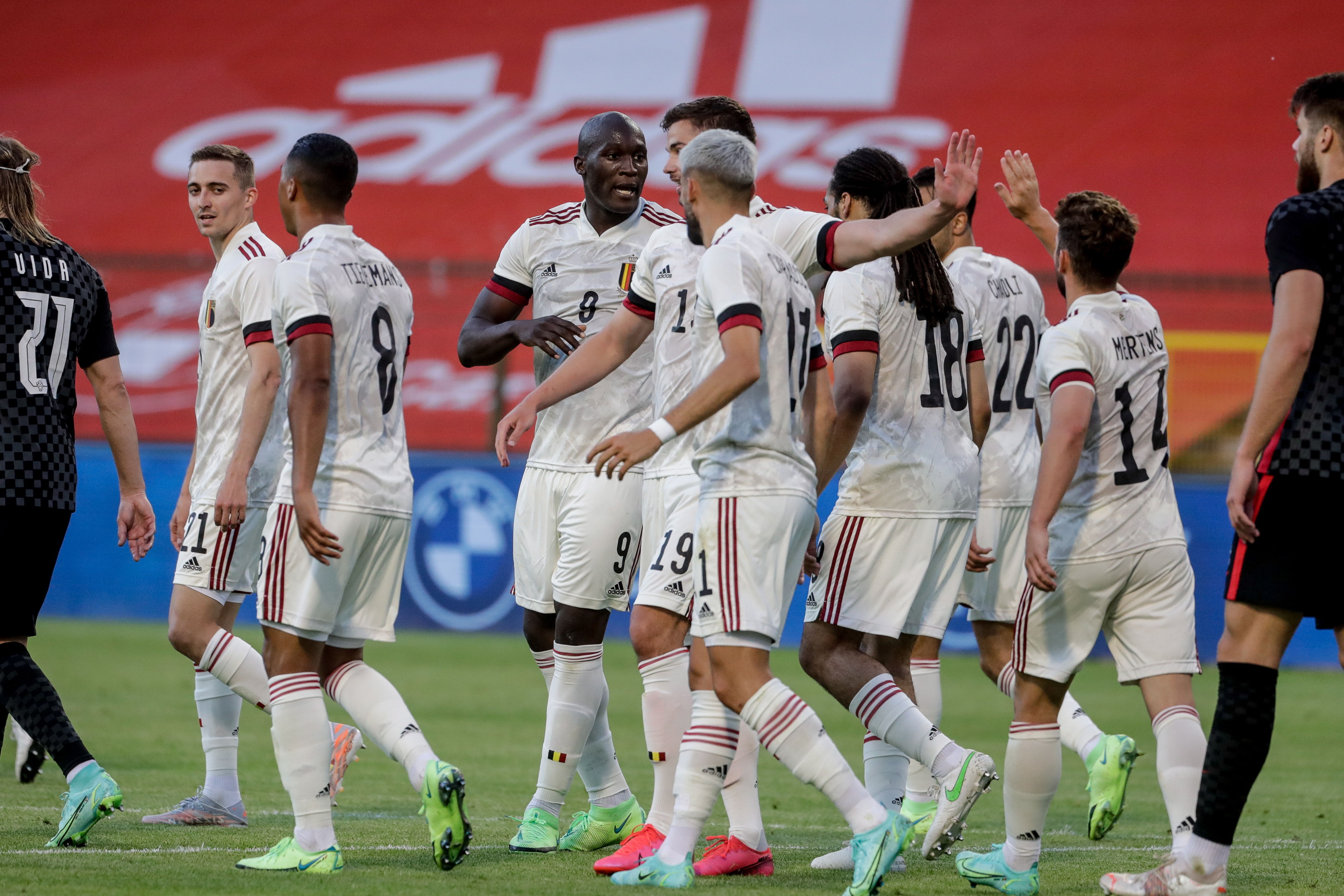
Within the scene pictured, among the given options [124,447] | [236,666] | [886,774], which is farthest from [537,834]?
[124,447]

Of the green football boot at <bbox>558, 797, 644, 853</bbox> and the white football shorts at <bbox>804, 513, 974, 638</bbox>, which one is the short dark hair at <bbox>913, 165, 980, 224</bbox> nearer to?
the white football shorts at <bbox>804, 513, 974, 638</bbox>

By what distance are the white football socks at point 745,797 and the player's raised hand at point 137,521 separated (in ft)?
7.86

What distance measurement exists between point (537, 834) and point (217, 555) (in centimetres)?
170

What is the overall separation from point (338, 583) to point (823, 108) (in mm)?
18741

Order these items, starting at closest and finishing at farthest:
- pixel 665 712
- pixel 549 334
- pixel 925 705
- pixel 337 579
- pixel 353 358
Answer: pixel 337 579, pixel 353 358, pixel 665 712, pixel 549 334, pixel 925 705

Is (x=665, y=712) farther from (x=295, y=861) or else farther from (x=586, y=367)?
(x=295, y=861)

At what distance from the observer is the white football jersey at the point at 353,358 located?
504 centimetres

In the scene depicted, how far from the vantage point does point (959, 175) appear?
477cm

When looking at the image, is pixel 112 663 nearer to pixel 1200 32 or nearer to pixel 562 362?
pixel 562 362

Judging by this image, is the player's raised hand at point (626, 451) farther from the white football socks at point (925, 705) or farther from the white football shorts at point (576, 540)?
the white football socks at point (925, 705)

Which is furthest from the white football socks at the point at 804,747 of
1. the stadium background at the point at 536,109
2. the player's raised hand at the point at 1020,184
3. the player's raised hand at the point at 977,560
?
the stadium background at the point at 536,109

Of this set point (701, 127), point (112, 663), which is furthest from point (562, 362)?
point (112, 663)

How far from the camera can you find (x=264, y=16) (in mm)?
25141

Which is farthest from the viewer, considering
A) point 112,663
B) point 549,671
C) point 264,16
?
point 264,16
